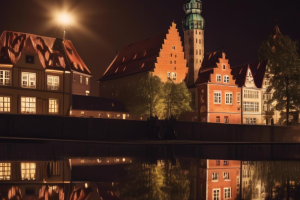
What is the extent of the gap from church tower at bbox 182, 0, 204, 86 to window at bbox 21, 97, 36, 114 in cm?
3498

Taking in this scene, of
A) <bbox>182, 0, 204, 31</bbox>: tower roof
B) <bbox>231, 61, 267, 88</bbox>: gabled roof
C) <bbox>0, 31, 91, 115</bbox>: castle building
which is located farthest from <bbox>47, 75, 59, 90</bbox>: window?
<bbox>182, 0, 204, 31</bbox>: tower roof

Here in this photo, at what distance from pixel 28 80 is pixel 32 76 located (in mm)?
790

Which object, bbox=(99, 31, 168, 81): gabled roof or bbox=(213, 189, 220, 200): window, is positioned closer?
bbox=(213, 189, 220, 200): window

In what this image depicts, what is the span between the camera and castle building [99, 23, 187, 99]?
73438 millimetres

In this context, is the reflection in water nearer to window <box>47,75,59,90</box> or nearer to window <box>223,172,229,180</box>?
window <box>223,172,229,180</box>

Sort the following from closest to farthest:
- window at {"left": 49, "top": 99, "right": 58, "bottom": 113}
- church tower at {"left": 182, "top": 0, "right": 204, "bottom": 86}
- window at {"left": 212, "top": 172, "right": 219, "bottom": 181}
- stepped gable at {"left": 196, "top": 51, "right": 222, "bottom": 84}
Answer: window at {"left": 212, "top": 172, "right": 219, "bottom": 181}
window at {"left": 49, "top": 99, "right": 58, "bottom": 113}
stepped gable at {"left": 196, "top": 51, "right": 222, "bottom": 84}
church tower at {"left": 182, "top": 0, "right": 204, "bottom": 86}

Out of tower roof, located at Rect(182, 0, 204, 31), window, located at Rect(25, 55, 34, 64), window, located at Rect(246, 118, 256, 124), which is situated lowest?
window, located at Rect(246, 118, 256, 124)

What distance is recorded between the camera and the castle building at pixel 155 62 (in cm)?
7344

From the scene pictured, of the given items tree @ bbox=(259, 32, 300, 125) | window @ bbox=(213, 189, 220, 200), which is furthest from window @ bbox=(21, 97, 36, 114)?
window @ bbox=(213, 189, 220, 200)

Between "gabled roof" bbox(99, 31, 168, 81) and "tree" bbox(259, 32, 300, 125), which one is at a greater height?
"gabled roof" bbox(99, 31, 168, 81)

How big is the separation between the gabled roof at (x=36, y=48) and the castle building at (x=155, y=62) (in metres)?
19.6

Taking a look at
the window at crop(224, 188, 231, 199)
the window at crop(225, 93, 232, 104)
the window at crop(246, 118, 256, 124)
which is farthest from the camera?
the window at crop(246, 118, 256, 124)

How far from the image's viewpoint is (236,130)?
47.1 m

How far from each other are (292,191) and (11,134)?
30.6 metres
